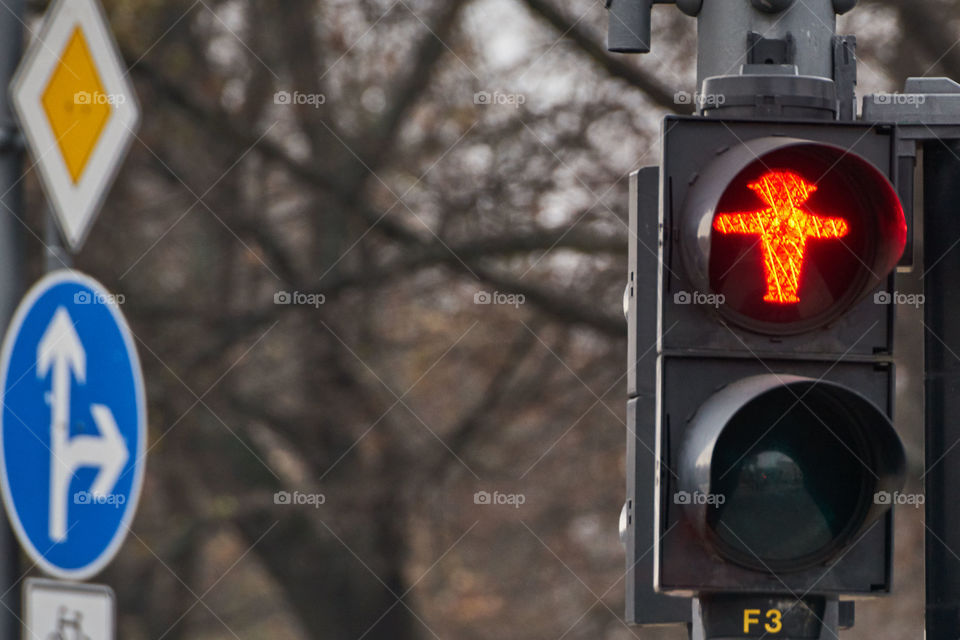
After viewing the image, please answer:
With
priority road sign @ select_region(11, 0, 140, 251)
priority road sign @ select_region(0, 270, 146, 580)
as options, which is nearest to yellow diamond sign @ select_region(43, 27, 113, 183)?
priority road sign @ select_region(11, 0, 140, 251)

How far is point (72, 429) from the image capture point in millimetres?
4055

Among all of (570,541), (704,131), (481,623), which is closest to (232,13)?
(570,541)

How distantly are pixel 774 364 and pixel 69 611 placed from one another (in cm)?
194

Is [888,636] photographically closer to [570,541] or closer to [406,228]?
[570,541]

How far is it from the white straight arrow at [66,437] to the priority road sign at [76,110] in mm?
286

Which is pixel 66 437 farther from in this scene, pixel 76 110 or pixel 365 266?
pixel 365 266

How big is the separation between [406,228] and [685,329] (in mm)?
7930

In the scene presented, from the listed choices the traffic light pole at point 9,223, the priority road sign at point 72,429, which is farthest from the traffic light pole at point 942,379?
the traffic light pole at point 9,223

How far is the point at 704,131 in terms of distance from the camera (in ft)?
9.70

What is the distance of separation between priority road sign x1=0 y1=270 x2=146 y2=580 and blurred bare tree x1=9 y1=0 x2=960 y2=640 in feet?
20.8

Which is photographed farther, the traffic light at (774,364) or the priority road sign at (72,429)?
the priority road sign at (72,429)

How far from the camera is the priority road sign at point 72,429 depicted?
394 centimetres

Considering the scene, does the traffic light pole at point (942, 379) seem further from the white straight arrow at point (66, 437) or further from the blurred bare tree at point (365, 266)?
the blurred bare tree at point (365, 266)

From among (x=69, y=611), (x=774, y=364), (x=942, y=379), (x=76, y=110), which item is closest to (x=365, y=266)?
(x=76, y=110)
